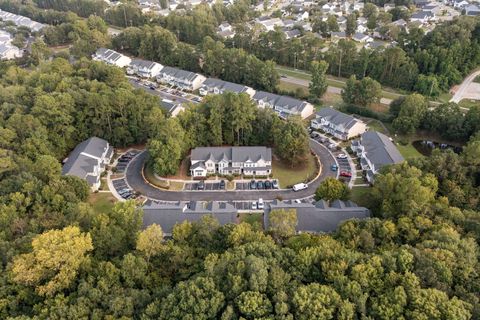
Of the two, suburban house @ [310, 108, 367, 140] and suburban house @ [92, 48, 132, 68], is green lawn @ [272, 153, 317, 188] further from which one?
suburban house @ [92, 48, 132, 68]

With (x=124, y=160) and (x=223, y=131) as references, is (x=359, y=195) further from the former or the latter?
(x=124, y=160)

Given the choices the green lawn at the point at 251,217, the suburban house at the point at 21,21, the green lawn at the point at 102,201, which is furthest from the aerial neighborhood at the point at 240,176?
the suburban house at the point at 21,21

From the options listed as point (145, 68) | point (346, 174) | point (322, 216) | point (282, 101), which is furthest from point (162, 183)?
point (145, 68)

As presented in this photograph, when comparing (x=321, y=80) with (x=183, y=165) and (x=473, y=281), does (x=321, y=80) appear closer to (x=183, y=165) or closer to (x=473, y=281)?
(x=183, y=165)

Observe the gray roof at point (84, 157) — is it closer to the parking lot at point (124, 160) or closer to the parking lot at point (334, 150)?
the parking lot at point (124, 160)

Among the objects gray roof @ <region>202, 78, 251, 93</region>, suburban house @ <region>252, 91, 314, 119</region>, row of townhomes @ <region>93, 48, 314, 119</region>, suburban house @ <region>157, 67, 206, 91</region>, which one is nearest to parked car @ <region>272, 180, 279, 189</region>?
row of townhomes @ <region>93, 48, 314, 119</region>

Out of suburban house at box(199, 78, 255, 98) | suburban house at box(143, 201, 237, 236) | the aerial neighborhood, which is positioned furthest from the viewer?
suburban house at box(199, 78, 255, 98)

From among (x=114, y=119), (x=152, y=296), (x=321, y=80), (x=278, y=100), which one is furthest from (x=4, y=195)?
(x=321, y=80)
